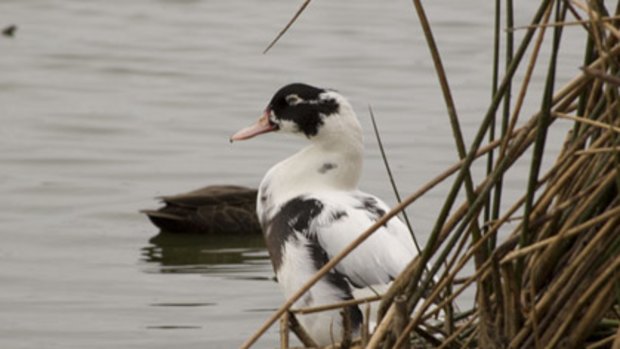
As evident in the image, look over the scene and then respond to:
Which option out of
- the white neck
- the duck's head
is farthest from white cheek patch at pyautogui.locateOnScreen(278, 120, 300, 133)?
the white neck

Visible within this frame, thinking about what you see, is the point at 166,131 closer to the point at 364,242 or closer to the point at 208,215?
the point at 208,215

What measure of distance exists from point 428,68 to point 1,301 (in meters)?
8.13

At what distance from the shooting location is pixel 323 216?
6.87 meters

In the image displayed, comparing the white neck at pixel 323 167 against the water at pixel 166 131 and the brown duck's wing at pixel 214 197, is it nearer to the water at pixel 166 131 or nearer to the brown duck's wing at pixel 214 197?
the water at pixel 166 131

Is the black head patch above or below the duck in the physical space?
above

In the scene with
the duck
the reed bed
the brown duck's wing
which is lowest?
the brown duck's wing

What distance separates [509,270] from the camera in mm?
4133

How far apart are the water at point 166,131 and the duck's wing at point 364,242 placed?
1723mm

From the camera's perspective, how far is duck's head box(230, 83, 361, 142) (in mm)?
7434

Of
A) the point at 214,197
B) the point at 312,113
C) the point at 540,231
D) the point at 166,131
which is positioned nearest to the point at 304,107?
the point at 312,113

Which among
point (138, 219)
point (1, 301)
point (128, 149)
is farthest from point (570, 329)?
point (128, 149)

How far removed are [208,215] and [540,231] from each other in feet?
21.9

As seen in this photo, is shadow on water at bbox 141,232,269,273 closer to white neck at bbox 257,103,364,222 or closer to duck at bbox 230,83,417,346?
duck at bbox 230,83,417,346

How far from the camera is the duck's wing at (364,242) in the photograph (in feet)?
21.6
